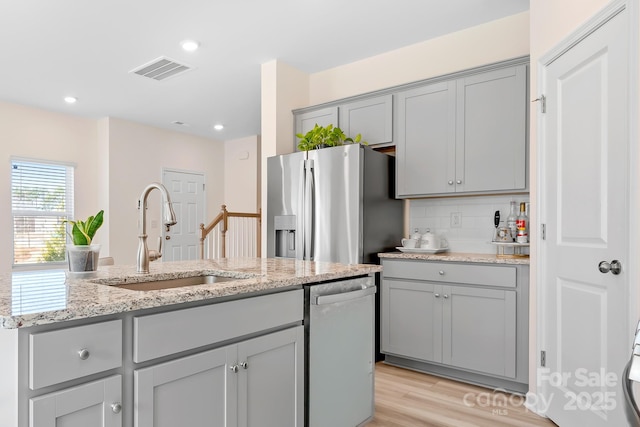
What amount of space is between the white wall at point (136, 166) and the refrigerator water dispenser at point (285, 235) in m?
3.28

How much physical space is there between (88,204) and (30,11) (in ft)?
11.4

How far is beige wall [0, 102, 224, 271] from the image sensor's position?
5176 millimetres

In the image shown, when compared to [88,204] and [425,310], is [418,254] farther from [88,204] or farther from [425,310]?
[88,204]

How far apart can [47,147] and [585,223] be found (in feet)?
20.3

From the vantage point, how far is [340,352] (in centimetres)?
199

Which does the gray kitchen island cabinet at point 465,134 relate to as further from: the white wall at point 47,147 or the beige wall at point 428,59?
the white wall at point 47,147

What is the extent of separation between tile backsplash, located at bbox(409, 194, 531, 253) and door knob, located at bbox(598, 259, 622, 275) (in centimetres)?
137

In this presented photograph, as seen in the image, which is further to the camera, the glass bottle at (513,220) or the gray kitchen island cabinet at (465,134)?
the glass bottle at (513,220)

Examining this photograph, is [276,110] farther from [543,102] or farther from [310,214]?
[543,102]

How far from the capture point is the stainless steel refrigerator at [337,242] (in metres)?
1.89

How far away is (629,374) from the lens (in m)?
0.70

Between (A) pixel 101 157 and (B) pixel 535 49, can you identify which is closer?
(B) pixel 535 49

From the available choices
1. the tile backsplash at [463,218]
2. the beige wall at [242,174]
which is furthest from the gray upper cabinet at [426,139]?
the beige wall at [242,174]

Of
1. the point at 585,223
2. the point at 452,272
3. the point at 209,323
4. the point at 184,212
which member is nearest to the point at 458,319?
the point at 452,272
